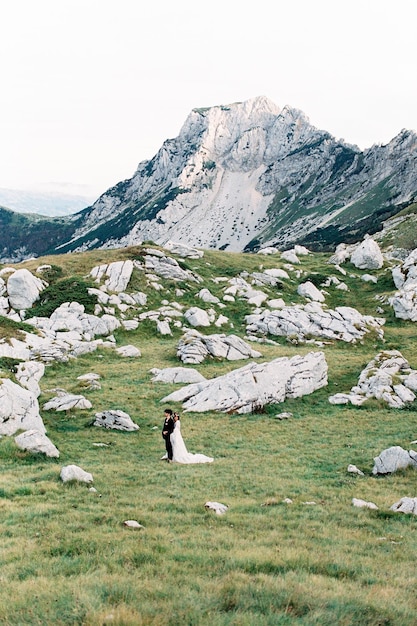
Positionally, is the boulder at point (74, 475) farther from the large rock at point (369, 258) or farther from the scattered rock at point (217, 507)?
the large rock at point (369, 258)

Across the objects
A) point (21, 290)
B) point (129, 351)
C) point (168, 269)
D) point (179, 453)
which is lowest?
point (179, 453)

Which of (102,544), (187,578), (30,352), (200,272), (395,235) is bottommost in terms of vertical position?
(30,352)

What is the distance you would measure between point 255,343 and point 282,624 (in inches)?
1679

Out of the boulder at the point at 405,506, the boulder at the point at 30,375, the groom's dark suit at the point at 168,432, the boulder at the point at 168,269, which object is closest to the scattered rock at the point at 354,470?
the boulder at the point at 405,506

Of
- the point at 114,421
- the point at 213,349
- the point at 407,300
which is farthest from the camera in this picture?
the point at 407,300

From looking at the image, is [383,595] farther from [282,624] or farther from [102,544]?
[102,544]

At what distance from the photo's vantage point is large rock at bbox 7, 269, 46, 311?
52844 millimetres

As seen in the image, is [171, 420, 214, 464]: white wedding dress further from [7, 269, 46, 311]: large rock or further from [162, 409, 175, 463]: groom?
[7, 269, 46, 311]: large rock

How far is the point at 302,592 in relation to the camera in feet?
24.0

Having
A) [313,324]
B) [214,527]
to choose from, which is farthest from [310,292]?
[214,527]

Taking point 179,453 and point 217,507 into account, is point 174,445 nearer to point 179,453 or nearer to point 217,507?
point 179,453

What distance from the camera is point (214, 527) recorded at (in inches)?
448

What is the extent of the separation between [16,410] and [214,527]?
47.2 feet

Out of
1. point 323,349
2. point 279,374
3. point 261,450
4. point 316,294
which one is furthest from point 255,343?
point 261,450
